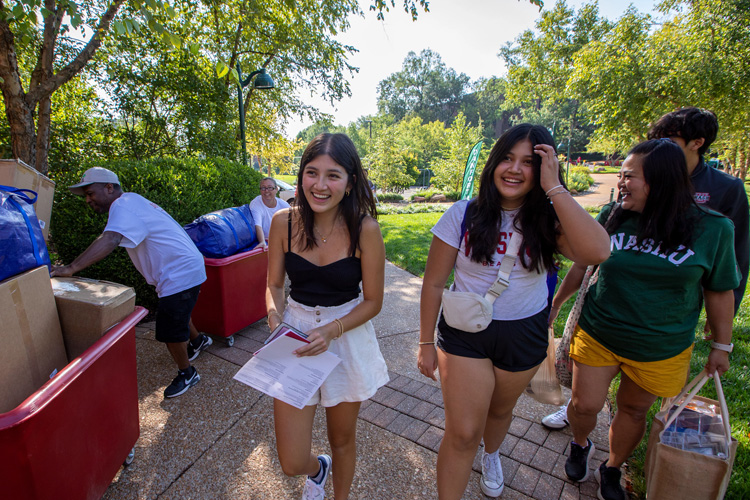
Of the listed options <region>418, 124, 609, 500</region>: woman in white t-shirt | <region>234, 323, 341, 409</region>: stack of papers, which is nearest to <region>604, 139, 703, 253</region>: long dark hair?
<region>418, 124, 609, 500</region>: woman in white t-shirt

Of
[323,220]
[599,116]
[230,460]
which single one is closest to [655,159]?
[323,220]

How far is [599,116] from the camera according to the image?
9898mm

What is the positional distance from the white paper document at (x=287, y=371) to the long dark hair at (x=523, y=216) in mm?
847

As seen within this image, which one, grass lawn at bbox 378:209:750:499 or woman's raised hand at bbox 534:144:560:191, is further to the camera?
grass lawn at bbox 378:209:750:499

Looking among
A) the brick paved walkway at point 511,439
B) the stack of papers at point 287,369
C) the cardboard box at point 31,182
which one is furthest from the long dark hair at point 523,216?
the cardboard box at point 31,182

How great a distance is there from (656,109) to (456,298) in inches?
368

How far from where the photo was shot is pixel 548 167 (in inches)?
62.9

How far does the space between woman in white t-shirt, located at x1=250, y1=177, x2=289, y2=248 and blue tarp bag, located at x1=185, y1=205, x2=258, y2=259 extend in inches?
7.1

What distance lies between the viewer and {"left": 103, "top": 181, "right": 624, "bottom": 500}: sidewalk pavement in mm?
2166

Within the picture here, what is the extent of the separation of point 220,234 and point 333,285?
2308 mm

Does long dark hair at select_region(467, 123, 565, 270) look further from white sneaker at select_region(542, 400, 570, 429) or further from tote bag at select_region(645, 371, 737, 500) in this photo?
white sneaker at select_region(542, 400, 570, 429)

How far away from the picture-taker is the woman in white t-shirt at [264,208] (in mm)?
4242

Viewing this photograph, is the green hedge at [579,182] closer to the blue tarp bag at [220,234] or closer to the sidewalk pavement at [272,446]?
the blue tarp bag at [220,234]

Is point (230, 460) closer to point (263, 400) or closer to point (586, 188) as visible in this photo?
point (263, 400)
